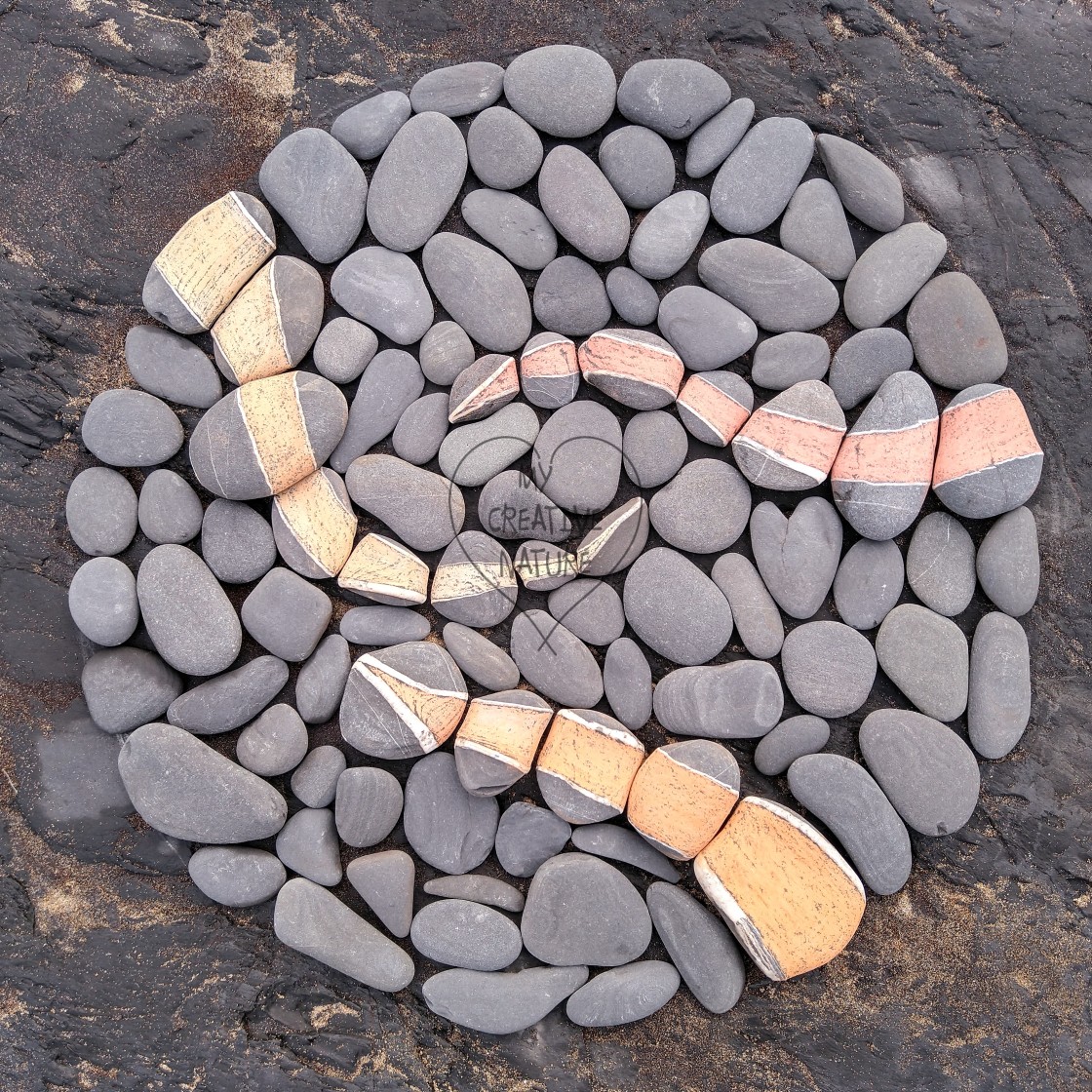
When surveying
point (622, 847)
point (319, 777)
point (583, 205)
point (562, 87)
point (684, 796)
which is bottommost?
point (319, 777)

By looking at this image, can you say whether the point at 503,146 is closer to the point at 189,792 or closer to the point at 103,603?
the point at 103,603

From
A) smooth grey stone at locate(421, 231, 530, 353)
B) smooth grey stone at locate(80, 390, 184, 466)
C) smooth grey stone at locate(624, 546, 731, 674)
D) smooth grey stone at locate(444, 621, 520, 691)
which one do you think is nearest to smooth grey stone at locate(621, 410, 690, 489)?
smooth grey stone at locate(624, 546, 731, 674)

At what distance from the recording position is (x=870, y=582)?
1.09 m

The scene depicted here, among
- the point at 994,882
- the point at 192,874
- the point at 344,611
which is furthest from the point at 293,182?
the point at 994,882

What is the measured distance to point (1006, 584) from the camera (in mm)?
1071

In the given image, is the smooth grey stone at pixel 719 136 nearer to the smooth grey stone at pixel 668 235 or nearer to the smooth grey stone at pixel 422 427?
the smooth grey stone at pixel 668 235

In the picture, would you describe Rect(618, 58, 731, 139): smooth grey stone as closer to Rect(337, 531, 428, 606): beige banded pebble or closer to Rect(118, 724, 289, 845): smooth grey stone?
Rect(337, 531, 428, 606): beige banded pebble

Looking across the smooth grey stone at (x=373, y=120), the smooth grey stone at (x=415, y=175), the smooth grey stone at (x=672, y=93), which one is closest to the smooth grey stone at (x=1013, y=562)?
the smooth grey stone at (x=672, y=93)

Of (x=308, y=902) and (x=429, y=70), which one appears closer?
(x=308, y=902)

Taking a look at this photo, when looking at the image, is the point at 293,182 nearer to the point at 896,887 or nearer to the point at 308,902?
the point at 308,902

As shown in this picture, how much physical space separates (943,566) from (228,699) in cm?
103

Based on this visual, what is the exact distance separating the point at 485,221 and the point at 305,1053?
1.19 metres

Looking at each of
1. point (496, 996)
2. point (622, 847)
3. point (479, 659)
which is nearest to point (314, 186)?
point (479, 659)

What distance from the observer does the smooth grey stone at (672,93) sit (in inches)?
43.0
